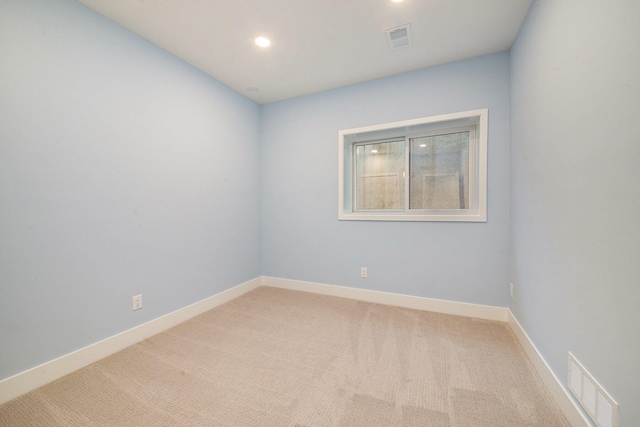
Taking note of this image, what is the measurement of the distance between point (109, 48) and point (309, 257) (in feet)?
8.89

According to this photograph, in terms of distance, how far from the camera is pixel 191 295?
2.48 meters

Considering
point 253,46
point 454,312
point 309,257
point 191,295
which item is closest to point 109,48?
point 253,46

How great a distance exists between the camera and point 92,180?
1753 millimetres

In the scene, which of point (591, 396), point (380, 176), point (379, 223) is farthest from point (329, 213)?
point (591, 396)

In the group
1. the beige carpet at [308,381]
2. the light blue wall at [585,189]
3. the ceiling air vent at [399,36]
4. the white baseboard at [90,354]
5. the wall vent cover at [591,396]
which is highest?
the ceiling air vent at [399,36]

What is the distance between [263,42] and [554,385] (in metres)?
3.19

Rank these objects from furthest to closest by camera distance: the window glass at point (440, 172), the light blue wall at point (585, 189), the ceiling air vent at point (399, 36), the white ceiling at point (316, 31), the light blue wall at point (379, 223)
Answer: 1. the window glass at point (440, 172)
2. the light blue wall at point (379, 223)
3. the ceiling air vent at point (399, 36)
4. the white ceiling at point (316, 31)
5. the light blue wall at point (585, 189)

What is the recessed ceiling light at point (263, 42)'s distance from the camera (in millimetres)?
2098

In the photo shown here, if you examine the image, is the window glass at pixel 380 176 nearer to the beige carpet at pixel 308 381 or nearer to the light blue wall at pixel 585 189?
the light blue wall at pixel 585 189

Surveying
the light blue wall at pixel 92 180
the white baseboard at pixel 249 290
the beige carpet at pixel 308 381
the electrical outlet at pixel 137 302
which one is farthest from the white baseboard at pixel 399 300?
the electrical outlet at pixel 137 302

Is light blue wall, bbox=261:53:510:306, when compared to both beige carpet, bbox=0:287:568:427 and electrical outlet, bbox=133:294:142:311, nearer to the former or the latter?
beige carpet, bbox=0:287:568:427

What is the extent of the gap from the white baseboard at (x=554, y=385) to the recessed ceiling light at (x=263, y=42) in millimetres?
3135

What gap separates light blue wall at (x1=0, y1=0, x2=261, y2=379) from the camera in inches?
56.2

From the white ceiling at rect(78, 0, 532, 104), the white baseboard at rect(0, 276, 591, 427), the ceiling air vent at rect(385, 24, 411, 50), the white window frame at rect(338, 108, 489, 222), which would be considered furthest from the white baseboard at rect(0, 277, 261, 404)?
the ceiling air vent at rect(385, 24, 411, 50)
